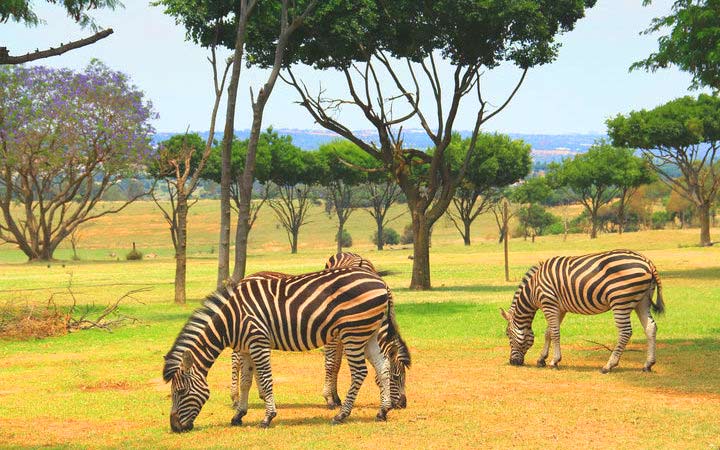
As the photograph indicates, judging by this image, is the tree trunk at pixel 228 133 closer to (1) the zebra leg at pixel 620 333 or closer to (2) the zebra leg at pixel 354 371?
(1) the zebra leg at pixel 620 333

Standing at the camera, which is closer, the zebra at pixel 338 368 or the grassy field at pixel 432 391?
the grassy field at pixel 432 391

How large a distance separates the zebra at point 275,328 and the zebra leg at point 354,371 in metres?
0.01

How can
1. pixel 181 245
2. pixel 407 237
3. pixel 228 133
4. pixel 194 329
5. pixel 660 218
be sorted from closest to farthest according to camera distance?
pixel 194 329, pixel 228 133, pixel 181 245, pixel 407 237, pixel 660 218

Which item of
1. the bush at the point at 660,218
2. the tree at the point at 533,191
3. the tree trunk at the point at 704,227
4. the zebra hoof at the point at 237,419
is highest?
the tree at the point at 533,191

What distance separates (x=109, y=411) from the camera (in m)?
13.3

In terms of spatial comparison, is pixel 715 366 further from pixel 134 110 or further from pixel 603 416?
pixel 134 110

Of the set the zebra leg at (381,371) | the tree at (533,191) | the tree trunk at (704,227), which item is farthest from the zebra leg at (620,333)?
the tree at (533,191)

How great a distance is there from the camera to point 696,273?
40719 millimetres

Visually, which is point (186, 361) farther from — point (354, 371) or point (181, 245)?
point (181, 245)

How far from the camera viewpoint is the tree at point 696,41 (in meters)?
23.1

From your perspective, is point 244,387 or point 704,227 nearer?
point 244,387

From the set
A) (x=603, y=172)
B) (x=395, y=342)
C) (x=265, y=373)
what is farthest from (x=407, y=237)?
(x=265, y=373)

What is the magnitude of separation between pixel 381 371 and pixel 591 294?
528 centimetres

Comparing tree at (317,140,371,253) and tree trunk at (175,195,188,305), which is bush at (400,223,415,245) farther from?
tree trunk at (175,195,188,305)
